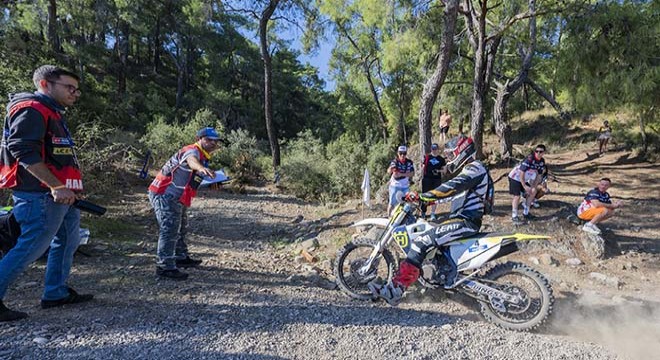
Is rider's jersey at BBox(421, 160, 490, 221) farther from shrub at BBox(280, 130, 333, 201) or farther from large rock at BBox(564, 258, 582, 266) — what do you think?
shrub at BBox(280, 130, 333, 201)

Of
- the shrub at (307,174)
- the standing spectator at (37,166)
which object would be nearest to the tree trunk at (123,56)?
the shrub at (307,174)

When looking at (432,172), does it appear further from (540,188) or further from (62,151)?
(62,151)

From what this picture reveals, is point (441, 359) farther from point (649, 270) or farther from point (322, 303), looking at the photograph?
point (649, 270)

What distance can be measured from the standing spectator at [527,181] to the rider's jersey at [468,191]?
135 inches

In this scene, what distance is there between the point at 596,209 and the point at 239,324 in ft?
19.9

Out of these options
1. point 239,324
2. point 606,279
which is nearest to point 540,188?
point 606,279

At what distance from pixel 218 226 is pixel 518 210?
6.09m

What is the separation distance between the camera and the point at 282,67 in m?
37.9

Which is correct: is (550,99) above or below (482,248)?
above

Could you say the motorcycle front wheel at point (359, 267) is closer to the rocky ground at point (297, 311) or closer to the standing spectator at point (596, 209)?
the rocky ground at point (297, 311)

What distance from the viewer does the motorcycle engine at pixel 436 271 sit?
4.01m

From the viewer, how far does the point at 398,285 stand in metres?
3.99

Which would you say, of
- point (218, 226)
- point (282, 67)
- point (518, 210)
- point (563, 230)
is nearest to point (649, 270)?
point (563, 230)

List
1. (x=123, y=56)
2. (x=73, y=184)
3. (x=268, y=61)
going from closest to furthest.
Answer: (x=73, y=184)
(x=268, y=61)
(x=123, y=56)
